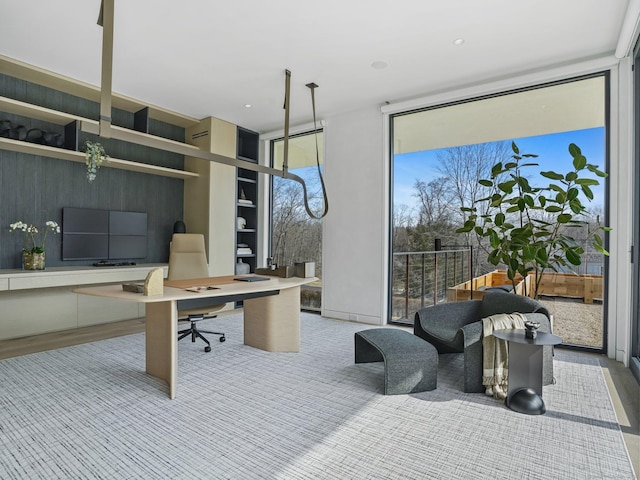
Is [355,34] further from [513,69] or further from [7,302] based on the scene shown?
[7,302]

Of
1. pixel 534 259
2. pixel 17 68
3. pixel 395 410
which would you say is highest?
pixel 17 68

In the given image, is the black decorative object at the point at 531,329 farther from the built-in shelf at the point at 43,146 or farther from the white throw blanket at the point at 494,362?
the built-in shelf at the point at 43,146

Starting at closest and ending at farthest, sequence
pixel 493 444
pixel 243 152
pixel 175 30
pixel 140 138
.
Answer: pixel 493 444 < pixel 140 138 < pixel 175 30 < pixel 243 152

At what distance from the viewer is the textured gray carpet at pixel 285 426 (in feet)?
5.91

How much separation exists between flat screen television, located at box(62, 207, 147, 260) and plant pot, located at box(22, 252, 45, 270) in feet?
1.20

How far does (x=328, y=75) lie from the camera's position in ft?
13.2

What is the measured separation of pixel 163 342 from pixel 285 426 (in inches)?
48.8

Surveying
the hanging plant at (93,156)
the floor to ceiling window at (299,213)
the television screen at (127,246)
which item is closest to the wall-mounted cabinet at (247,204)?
the floor to ceiling window at (299,213)

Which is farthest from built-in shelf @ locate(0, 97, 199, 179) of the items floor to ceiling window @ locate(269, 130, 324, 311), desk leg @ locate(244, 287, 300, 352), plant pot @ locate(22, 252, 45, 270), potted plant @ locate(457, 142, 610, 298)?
potted plant @ locate(457, 142, 610, 298)

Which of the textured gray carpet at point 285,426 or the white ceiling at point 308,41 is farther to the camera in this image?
the white ceiling at point 308,41

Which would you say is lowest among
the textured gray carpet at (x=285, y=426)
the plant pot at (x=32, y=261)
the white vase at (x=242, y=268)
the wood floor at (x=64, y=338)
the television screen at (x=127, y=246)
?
the textured gray carpet at (x=285, y=426)

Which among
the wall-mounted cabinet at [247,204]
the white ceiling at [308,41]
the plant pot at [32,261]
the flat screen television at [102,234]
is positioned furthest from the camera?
the wall-mounted cabinet at [247,204]

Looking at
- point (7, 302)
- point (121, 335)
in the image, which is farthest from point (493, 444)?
point (7, 302)

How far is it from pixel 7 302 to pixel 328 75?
161 inches
